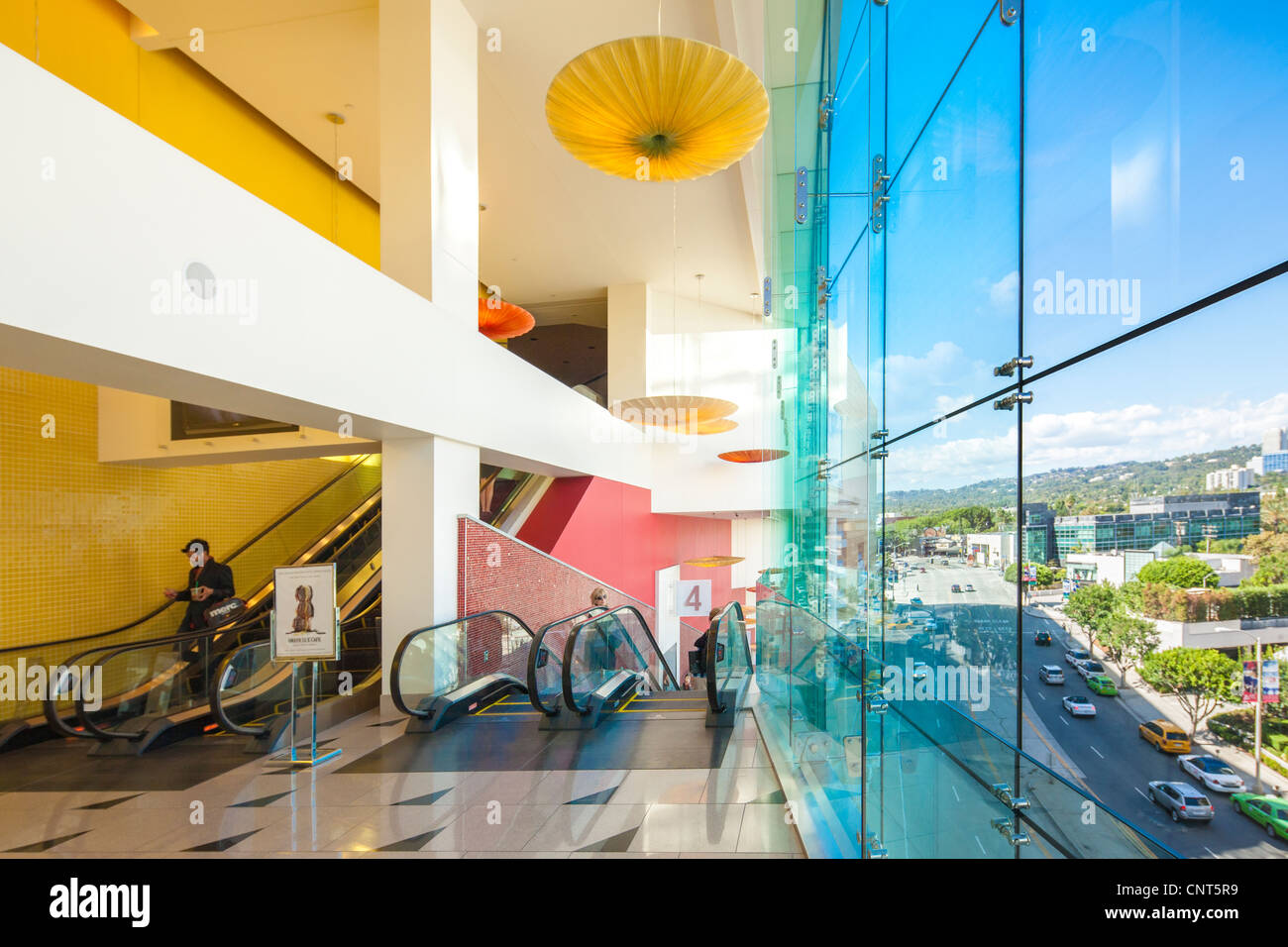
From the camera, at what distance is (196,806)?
5004 millimetres

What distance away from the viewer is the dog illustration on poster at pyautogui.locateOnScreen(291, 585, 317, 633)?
611 cm

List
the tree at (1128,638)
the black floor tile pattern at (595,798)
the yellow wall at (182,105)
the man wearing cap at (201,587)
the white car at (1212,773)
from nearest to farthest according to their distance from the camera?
the white car at (1212,773)
the tree at (1128,638)
the black floor tile pattern at (595,798)
the yellow wall at (182,105)
the man wearing cap at (201,587)

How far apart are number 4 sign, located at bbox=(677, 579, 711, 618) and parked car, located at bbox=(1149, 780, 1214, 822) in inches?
765

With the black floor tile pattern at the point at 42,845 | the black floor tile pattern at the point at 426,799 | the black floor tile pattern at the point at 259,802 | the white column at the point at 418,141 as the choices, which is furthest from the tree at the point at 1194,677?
the white column at the point at 418,141

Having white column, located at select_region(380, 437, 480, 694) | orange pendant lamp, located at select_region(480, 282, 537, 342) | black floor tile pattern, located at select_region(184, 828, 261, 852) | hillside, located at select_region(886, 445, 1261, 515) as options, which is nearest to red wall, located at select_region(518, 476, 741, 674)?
orange pendant lamp, located at select_region(480, 282, 537, 342)

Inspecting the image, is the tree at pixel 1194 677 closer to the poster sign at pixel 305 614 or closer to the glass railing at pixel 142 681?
the poster sign at pixel 305 614

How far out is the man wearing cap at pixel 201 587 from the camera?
8656 mm

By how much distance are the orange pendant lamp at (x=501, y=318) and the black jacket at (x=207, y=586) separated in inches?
238

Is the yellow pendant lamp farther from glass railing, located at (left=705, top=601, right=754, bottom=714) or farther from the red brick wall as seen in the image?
glass railing, located at (left=705, top=601, right=754, bottom=714)

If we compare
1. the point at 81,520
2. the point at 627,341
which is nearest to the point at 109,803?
the point at 81,520

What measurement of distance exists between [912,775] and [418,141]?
7837 mm

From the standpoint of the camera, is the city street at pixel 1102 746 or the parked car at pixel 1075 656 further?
the parked car at pixel 1075 656

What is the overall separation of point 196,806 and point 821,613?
5662mm
